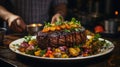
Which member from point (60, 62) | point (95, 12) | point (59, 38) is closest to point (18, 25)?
point (59, 38)

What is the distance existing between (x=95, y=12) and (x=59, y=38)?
4525 millimetres

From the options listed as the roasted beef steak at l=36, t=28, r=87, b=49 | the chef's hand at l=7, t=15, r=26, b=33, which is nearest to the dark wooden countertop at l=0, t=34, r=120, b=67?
the roasted beef steak at l=36, t=28, r=87, b=49

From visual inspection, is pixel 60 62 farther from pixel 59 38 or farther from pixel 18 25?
pixel 18 25

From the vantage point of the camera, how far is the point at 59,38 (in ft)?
8.48

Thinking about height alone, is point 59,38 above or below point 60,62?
above

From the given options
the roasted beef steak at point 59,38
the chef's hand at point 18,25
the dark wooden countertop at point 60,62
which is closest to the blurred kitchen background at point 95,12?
the chef's hand at point 18,25

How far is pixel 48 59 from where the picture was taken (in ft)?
7.32

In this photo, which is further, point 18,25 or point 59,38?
point 18,25

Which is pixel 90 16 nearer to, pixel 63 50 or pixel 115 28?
pixel 115 28

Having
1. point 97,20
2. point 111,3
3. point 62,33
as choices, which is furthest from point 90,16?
point 62,33

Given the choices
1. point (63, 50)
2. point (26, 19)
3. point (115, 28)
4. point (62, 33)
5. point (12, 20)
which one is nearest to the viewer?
point (63, 50)

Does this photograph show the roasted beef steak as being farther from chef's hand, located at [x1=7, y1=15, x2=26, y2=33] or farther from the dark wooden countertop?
chef's hand, located at [x1=7, y1=15, x2=26, y2=33]

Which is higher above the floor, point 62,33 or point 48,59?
point 62,33

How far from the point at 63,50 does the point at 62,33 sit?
0.25 m
